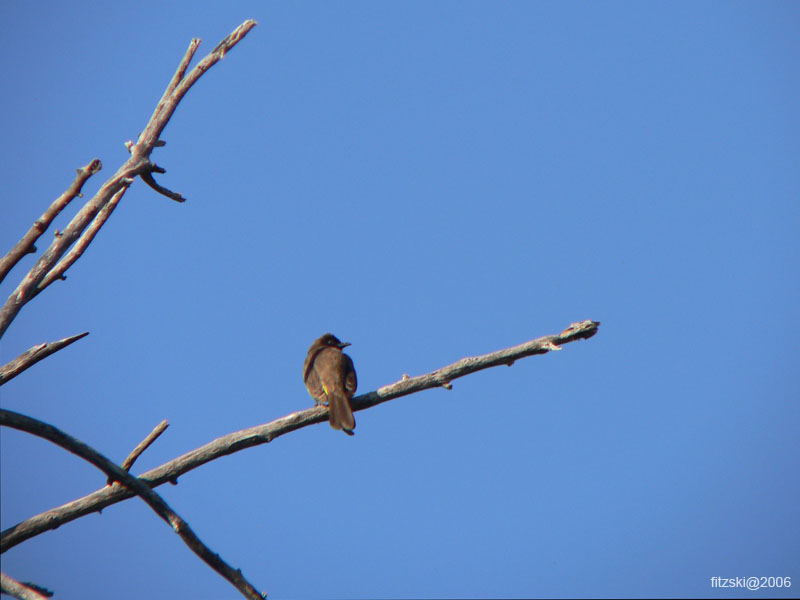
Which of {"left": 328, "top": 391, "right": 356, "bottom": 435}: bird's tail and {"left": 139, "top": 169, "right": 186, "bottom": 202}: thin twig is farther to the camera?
{"left": 328, "top": 391, "right": 356, "bottom": 435}: bird's tail

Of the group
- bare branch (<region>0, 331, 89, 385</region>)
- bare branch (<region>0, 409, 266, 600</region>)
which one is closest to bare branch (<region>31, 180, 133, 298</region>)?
bare branch (<region>0, 331, 89, 385</region>)

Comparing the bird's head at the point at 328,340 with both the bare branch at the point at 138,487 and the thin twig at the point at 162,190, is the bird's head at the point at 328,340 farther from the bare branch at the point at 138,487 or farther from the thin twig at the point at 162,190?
the bare branch at the point at 138,487

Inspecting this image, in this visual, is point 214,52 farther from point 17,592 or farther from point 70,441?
point 17,592

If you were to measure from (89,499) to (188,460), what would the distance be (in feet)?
2.38

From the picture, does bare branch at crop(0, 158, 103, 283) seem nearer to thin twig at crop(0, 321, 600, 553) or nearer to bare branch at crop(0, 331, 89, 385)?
bare branch at crop(0, 331, 89, 385)

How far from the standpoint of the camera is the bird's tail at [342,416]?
7594mm

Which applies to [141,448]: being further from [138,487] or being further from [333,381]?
[333,381]

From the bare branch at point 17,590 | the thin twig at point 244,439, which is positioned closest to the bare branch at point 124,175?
the thin twig at point 244,439

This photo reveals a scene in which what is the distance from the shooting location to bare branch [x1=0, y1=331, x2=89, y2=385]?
5.85 meters

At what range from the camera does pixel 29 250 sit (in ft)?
20.0

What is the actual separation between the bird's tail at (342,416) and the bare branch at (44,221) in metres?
2.90

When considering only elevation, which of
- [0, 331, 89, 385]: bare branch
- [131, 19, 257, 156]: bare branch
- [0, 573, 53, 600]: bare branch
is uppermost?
[131, 19, 257, 156]: bare branch

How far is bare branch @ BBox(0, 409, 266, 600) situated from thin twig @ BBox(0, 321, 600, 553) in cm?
20

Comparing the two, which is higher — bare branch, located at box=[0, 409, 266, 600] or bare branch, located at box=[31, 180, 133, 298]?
bare branch, located at box=[31, 180, 133, 298]
